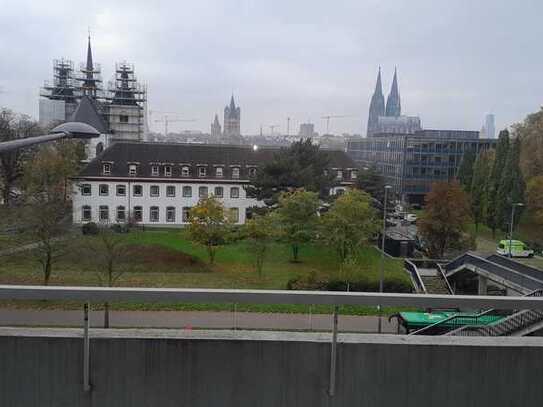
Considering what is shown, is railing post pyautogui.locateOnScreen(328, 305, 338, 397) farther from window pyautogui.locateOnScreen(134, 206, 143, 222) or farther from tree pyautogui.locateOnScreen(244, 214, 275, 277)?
window pyautogui.locateOnScreen(134, 206, 143, 222)

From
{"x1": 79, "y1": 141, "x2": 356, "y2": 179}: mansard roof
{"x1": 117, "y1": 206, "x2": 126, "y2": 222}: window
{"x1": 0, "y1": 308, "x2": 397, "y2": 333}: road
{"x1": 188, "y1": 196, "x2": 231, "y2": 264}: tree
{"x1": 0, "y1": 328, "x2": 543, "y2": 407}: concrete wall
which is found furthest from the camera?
{"x1": 79, "y1": 141, "x2": 356, "y2": 179}: mansard roof

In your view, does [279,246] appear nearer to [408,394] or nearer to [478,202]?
[478,202]

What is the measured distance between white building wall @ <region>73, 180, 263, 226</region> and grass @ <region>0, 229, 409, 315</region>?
1067cm

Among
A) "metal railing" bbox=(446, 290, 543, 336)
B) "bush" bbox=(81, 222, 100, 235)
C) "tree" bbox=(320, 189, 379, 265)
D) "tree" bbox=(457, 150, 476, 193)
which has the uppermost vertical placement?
"tree" bbox=(457, 150, 476, 193)

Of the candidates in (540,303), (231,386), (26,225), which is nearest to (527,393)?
(540,303)

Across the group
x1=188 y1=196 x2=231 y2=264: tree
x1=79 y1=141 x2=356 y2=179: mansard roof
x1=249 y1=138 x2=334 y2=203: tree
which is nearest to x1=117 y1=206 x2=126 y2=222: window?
x1=79 y1=141 x2=356 y2=179: mansard roof

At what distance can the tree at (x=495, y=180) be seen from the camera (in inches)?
1467

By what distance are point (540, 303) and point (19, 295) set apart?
3.58 m

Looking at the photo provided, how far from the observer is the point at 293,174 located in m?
34.6

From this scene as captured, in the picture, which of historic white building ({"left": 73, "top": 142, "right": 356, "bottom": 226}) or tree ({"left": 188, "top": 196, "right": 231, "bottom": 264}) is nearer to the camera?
tree ({"left": 188, "top": 196, "right": 231, "bottom": 264})

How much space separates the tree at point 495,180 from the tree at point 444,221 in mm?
10878

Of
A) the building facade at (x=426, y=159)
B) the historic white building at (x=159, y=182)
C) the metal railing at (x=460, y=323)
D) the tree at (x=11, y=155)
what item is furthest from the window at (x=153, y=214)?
the metal railing at (x=460, y=323)

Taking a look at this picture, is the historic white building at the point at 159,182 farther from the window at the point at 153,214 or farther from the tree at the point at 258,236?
the tree at the point at 258,236

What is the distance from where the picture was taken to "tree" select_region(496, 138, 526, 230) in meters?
35.7
